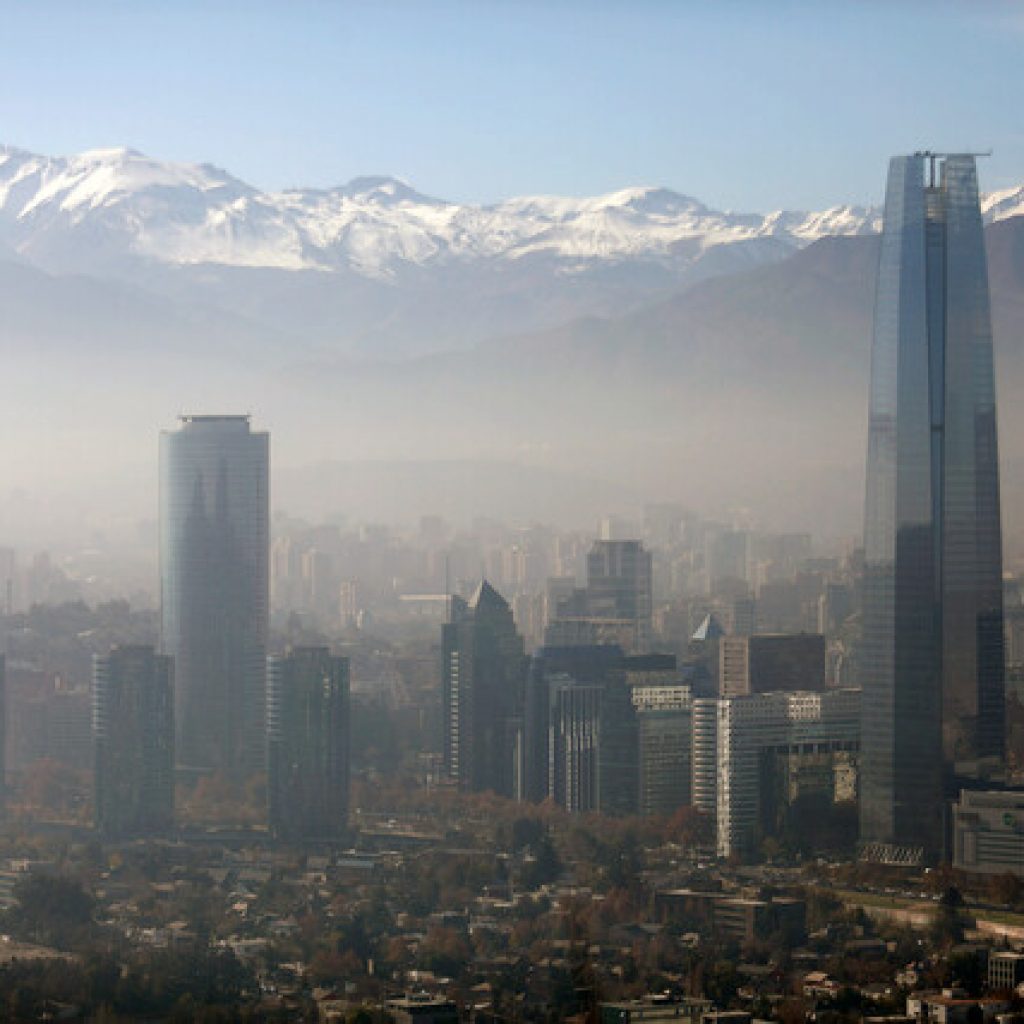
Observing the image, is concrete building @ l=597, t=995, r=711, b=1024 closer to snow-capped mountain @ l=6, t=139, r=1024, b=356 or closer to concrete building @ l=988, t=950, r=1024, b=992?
concrete building @ l=988, t=950, r=1024, b=992

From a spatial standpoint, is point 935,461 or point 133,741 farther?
point 133,741

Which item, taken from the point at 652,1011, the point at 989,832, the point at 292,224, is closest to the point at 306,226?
the point at 292,224

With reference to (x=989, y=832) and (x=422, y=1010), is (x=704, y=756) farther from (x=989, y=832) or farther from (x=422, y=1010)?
(x=422, y=1010)

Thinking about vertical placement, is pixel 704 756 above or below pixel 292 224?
below

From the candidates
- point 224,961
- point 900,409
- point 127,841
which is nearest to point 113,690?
point 127,841

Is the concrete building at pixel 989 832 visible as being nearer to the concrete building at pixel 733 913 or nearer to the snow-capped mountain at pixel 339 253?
the concrete building at pixel 733 913
